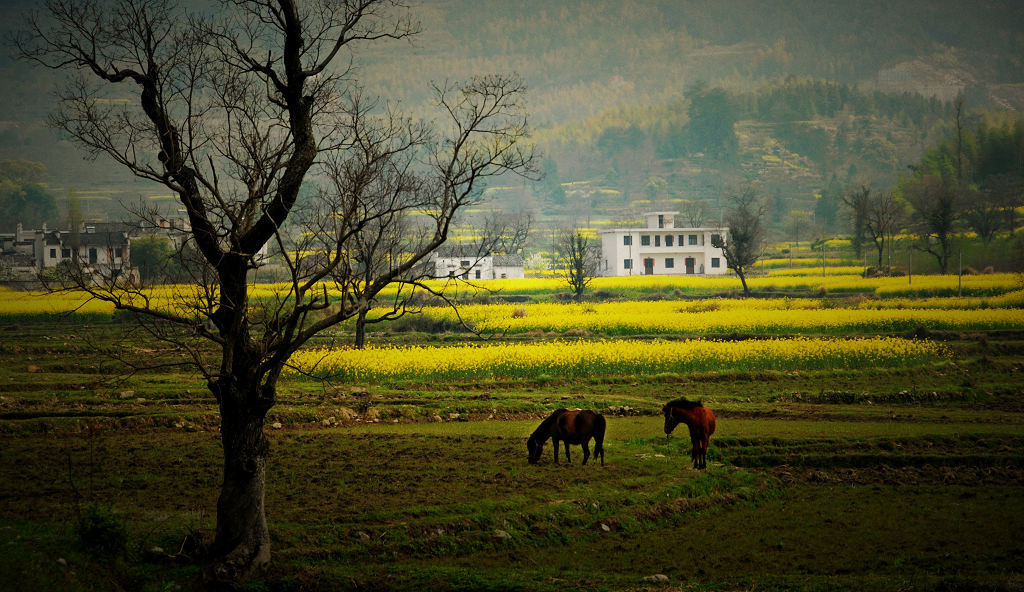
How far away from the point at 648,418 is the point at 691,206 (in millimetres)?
138013

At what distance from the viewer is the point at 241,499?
9.95 meters

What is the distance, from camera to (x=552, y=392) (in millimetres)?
25266

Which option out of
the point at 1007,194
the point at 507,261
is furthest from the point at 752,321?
the point at 1007,194

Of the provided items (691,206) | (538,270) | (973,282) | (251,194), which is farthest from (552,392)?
(691,206)

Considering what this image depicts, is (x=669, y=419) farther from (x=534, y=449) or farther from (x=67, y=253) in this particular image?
(x=67, y=253)

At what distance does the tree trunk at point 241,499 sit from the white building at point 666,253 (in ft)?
273

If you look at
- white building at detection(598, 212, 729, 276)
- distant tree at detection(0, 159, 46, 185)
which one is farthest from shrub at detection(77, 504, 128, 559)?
distant tree at detection(0, 159, 46, 185)

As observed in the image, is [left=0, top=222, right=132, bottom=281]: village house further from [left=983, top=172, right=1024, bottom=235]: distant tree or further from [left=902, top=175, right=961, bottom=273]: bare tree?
[left=983, top=172, right=1024, bottom=235]: distant tree

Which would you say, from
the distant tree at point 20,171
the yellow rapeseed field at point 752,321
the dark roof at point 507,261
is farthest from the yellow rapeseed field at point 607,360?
the distant tree at point 20,171

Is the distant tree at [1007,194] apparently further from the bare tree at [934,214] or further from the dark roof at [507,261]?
the dark roof at [507,261]

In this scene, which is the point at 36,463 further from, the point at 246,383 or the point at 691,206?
the point at 691,206

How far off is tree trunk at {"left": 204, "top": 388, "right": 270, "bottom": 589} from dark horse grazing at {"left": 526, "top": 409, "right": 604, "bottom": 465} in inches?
232

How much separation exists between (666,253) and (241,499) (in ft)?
279

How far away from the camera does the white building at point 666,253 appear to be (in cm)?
9181
